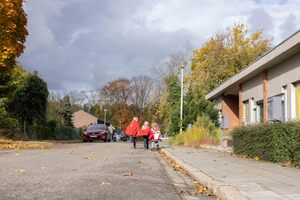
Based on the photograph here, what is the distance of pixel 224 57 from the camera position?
51375mm

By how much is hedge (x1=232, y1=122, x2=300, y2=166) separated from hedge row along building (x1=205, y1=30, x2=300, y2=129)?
0.96 m

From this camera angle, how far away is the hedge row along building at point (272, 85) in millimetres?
19844

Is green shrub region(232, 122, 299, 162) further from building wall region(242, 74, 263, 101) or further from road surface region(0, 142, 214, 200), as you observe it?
building wall region(242, 74, 263, 101)

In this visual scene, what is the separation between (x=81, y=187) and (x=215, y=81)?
148 feet

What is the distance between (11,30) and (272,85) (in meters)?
14.7

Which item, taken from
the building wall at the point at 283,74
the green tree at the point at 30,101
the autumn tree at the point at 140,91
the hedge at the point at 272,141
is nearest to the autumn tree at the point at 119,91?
the autumn tree at the point at 140,91

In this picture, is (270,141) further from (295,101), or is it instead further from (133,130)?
(133,130)

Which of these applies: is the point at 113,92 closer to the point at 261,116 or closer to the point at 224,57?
the point at 224,57

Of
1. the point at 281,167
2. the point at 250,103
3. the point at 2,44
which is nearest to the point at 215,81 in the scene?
the point at 250,103

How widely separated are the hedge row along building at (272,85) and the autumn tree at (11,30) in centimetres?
1239

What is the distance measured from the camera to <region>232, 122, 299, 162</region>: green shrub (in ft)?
43.3

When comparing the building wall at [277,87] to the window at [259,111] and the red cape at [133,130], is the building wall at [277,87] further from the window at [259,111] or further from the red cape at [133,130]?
the red cape at [133,130]

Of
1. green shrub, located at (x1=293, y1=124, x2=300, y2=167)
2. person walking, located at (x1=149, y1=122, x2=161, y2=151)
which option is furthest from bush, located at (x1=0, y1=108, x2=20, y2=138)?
green shrub, located at (x1=293, y1=124, x2=300, y2=167)

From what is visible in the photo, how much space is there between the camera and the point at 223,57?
51594 mm
